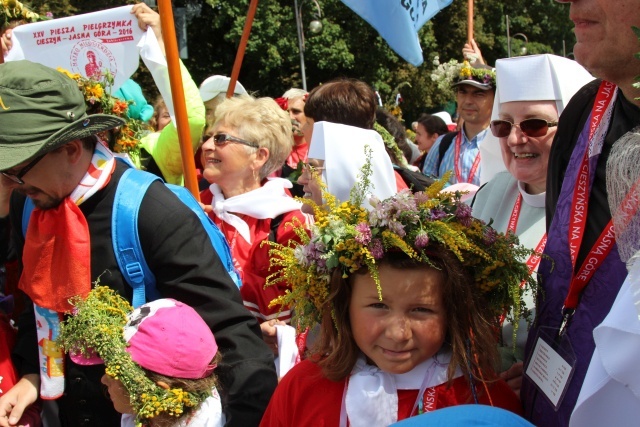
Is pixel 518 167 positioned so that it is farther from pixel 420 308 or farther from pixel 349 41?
pixel 349 41

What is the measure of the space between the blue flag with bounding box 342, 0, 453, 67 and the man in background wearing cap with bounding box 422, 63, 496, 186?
1137mm

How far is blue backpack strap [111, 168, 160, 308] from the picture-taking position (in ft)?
7.76

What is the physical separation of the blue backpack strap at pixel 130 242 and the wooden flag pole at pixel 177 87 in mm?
951

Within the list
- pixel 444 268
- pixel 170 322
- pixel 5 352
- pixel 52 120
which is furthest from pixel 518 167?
pixel 5 352

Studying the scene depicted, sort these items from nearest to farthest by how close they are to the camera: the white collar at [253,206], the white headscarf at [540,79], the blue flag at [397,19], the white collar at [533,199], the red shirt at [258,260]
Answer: the white collar at [533,199], the white headscarf at [540,79], the red shirt at [258,260], the white collar at [253,206], the blue flag at [397,19]

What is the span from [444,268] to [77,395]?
1.41 meters

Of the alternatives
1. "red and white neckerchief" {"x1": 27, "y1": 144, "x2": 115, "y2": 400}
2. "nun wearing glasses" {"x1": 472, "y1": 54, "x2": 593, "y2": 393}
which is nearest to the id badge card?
"nun wearing glasses" {"x1": 472, "y1": 54, "x2": 593, "y2": 393}

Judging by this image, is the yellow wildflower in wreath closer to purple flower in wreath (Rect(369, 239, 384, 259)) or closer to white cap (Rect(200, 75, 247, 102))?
white cap (Rect(200, 75, 247, 102))

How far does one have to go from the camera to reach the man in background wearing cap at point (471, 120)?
17.9 ft

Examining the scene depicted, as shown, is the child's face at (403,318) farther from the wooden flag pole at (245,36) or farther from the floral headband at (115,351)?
the wooden flag pole at (245,36)

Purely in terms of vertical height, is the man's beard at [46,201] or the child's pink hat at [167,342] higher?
the man's beard at [46,201]

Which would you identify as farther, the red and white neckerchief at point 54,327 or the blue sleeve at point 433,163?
the blue sleeve at point 433,163

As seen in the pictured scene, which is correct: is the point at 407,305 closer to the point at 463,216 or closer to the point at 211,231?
the point at 463,216

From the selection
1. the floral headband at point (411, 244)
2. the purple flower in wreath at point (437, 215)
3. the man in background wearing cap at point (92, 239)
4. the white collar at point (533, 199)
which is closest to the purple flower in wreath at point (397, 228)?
the floral headband at point (411, 244)
